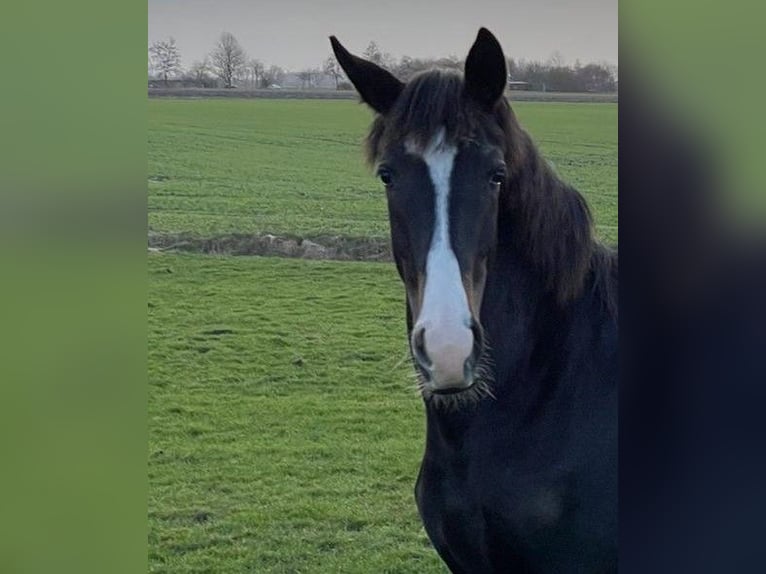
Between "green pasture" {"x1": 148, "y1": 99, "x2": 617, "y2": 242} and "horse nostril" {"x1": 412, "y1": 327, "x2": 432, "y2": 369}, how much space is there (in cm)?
39

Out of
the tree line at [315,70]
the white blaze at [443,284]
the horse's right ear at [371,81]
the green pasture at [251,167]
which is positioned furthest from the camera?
the green pasture at [251,167]

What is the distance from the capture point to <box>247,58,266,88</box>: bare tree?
2.66m

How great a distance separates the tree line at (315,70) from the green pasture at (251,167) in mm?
64

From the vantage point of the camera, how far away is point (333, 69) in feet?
8.50

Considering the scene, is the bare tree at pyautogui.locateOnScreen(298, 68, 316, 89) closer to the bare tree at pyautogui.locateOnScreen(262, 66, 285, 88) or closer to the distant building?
the bare tree at pyautogui.locateOnScreen(262, 66, 285, 88)

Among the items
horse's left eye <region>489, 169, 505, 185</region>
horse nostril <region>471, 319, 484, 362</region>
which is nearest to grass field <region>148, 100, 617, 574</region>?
horse nostril <region>471, 319, 484, 362</region>

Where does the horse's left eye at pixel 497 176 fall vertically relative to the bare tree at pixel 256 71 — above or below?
below

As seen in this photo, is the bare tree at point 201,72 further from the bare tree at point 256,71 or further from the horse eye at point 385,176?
the horse eye at point 385,176

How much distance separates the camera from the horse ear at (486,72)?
7.70ft
